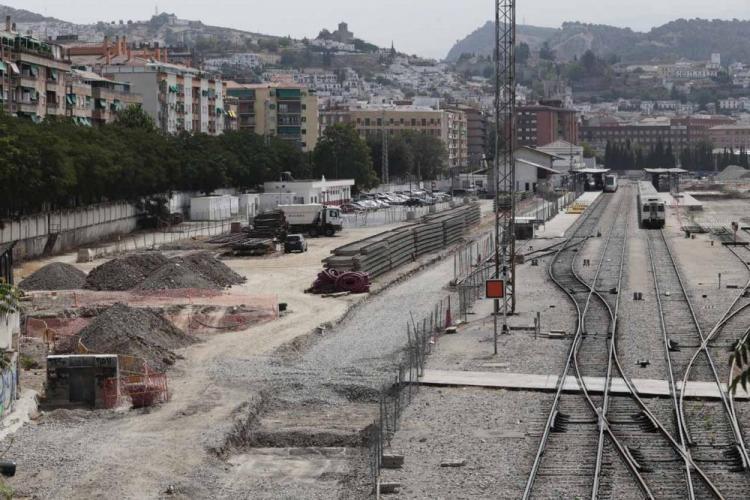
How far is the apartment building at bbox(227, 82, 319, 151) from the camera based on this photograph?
174 m

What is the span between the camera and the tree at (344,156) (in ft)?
428

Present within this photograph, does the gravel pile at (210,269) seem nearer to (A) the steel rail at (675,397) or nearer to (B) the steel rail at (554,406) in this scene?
(B) the steel rail at (554,406)

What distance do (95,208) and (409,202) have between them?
161 feet

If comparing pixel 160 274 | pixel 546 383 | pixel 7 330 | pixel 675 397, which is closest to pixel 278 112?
pixel 160 274

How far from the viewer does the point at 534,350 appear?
3344 centimetres

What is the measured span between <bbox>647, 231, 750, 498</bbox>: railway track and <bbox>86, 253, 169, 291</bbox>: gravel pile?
1901 centimetres

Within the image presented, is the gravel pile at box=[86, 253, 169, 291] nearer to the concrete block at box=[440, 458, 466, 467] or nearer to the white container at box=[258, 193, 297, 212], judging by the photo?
the concrete block at box=[440, 458, 466, 467]

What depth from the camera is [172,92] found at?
133875 mm

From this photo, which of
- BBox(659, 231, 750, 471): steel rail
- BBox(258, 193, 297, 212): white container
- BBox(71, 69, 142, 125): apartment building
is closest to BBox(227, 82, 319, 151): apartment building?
BBox(71, 69, 142, 125): apartment building

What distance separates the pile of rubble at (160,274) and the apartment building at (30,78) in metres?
39.8

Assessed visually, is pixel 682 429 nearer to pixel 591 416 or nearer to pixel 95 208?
pixel 591 416

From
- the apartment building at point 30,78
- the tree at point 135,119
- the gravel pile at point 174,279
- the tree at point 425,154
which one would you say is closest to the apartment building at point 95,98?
the apartment building at point 30,78

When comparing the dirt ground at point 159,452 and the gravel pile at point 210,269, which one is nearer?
the dirt ground at point 159,452

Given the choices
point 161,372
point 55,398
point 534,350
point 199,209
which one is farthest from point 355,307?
point 199,209
